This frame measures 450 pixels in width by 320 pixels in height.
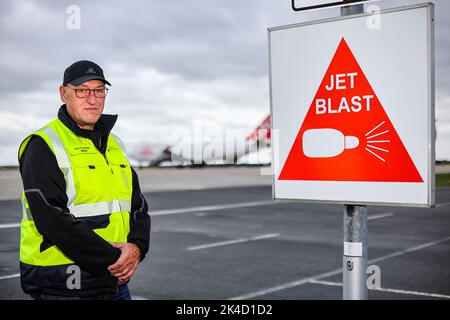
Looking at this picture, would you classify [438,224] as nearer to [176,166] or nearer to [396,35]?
[396,35]

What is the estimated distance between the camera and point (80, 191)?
3.21 m

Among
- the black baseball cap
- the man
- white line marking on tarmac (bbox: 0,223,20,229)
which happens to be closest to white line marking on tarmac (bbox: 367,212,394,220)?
white line marking on tarmac (bbox: 0,223,20,229)

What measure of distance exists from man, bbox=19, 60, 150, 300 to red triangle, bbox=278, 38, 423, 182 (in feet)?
3.78

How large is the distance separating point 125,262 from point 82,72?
1.09m

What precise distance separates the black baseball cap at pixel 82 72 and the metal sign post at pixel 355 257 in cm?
148

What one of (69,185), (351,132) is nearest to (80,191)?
(69,185)

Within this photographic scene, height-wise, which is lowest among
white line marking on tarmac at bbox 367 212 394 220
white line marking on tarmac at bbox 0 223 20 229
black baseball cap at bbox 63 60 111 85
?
white line marking on tarmac at bbox 367 212 394 220

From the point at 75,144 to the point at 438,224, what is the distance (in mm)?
14963

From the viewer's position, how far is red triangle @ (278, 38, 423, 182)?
2.74 meters

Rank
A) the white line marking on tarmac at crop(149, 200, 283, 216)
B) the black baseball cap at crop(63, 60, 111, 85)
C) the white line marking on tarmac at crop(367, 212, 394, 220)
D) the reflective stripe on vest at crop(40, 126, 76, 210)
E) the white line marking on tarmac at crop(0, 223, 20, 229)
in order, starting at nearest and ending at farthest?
the reflective stripe on vest at crop(40, 126, 76, 210), the black baseball cap at crop(63, 60, 111, 85), the white line marking on tarmac at crop(0, 223, 20, 229), the white line marking on tarmac at crop(367, 212, 394, 220), the white line marking on tarmac at crop(149, 200, 283, 216)

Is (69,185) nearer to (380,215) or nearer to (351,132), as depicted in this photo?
(351,132)

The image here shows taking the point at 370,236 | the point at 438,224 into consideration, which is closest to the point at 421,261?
the point at 370,236

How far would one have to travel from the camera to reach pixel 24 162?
10.4 feet

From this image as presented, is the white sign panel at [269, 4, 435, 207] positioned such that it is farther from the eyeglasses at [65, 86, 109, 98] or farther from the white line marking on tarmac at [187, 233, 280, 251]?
the white line marking on tarmac at [187, 233, 280, 251]
